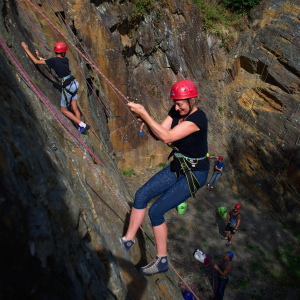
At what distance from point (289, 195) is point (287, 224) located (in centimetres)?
108

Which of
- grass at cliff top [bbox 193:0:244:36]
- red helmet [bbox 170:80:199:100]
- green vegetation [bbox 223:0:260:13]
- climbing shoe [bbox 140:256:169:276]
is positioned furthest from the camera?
grass at cliff top [bbox 193:0:244:36]

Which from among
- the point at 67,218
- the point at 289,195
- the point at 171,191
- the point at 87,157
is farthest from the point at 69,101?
the point at 289,195

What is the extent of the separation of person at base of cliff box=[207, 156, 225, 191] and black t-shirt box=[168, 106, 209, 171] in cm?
781

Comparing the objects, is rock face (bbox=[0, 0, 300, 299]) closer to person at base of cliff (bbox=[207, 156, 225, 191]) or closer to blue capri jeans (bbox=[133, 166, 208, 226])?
blue capri jeans (bbox=[133, 166, 208, 226])

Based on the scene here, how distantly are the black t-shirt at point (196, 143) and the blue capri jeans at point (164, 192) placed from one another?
0.13m

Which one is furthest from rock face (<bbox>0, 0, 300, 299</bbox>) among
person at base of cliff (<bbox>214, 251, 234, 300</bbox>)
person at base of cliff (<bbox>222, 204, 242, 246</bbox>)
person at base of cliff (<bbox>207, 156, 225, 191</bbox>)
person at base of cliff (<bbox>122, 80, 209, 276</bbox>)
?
person at base of cliff (<bbox>222, 204, 242, 246</bbox>)

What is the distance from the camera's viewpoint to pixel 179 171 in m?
3.05

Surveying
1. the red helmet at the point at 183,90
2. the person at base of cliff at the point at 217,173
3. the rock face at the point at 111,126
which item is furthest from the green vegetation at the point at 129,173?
the red helmet at the point at 183,90

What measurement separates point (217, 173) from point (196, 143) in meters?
8.21

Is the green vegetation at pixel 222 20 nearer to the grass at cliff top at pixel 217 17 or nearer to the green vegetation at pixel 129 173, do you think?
the grass at cliff top at pixel 217 17

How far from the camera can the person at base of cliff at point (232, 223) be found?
7741 millimetres

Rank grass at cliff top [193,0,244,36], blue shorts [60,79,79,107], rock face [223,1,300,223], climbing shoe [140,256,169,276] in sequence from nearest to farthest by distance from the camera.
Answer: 1. climbing shoe [140,256,169,276]
2. blue shorts [60,79,79,107]
3. rock face [223,1,300,223]
4. grass at cliff top [193,0,244,36]

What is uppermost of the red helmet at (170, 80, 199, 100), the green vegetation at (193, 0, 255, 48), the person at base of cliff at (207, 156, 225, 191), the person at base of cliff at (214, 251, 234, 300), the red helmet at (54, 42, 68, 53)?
the red helmet at (54, 42, 68, 53)

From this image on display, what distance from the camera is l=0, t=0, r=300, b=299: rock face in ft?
5.45
